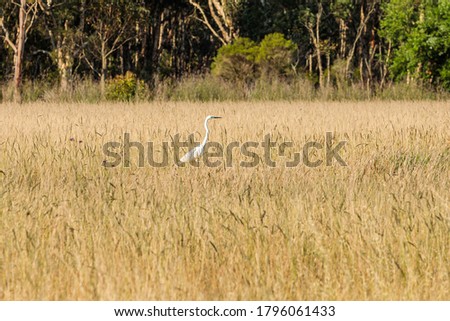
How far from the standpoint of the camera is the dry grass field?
13.5 ft

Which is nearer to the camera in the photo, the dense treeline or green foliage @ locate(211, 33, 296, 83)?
the dense treeline

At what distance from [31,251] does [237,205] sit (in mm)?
1574

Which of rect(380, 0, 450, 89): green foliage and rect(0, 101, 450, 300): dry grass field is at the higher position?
rect(380, 0, 450, 89): green foliage

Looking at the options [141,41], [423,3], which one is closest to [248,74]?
[423,3]

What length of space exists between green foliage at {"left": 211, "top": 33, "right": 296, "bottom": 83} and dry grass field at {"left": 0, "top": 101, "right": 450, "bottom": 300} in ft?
56.1

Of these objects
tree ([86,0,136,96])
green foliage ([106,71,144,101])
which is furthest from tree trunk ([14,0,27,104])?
tree ([86,0,136,96])

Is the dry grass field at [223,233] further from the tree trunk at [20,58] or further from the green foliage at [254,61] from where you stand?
the green foliage at [254,61]

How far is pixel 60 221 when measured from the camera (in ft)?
17.1

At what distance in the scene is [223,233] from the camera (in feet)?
16.4

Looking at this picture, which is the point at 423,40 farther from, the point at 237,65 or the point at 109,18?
Answer: the point at 109,18

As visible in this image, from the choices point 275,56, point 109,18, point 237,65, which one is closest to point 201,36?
point 109,18

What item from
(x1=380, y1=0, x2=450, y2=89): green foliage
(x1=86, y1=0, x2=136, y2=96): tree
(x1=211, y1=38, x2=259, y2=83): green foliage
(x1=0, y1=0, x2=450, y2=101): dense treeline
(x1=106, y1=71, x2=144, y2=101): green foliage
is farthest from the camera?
(x1=86, y1=0, x2=136, y2=96): tree

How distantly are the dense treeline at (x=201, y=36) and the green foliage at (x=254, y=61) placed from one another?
0.23m

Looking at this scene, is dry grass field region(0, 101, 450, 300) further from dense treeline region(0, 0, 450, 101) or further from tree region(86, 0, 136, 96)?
tree region(86, 0, 136, 96)
